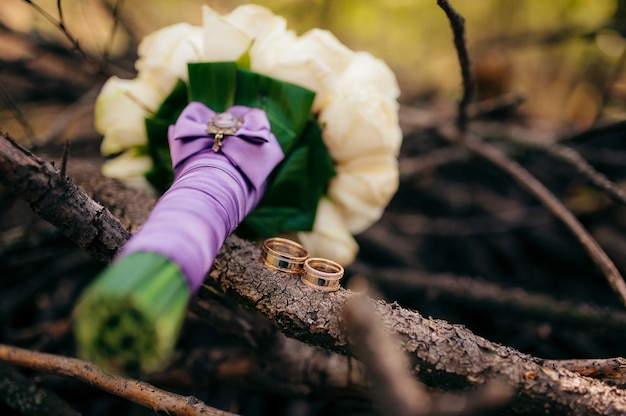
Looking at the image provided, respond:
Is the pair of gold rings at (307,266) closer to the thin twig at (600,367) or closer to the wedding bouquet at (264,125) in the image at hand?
the wedding bouquet at (264,125)

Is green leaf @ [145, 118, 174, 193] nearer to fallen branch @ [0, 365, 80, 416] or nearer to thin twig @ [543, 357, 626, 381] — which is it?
fallen branch @ [0, 365, 80, 416]

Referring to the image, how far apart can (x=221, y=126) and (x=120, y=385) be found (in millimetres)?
433

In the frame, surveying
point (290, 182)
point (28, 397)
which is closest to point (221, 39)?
point (290, 182)

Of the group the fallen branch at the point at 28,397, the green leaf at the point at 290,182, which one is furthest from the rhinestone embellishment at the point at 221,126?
the fallen branch at the point at 28,397

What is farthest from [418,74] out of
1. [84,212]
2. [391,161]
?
[84,212]

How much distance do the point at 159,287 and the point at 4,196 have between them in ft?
3.17

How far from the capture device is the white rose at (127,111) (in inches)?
34.5

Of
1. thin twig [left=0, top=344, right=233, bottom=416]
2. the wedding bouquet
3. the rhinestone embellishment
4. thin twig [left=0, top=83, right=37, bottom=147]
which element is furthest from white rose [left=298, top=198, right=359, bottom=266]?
thin twig [left=0, top=83, right=37, bottom=147]

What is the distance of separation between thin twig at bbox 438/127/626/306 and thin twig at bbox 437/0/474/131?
81 mm

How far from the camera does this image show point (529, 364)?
55cm

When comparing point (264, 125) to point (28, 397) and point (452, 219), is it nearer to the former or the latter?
point (28, 397)

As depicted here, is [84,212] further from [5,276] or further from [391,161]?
[5,276]

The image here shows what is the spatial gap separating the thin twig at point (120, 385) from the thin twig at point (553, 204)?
73 cm

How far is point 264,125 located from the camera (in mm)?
747
